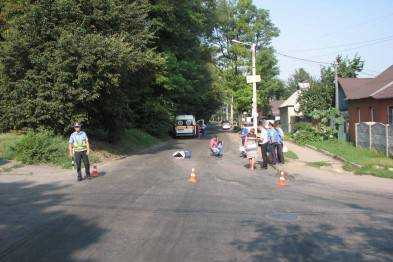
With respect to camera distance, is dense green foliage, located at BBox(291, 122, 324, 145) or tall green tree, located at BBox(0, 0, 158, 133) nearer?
tall green tree, located at BBox(0, 0, 158, 133)

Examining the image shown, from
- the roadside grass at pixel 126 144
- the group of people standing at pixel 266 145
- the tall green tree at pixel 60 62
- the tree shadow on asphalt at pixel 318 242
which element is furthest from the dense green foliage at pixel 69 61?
the tree shadow on asphalt at pixel 318 242

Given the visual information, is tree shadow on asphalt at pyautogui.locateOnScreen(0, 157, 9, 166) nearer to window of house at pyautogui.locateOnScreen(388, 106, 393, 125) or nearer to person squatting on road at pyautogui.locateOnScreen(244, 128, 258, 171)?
person squatting on road at pyautogui.locateOnScreen(244, 128, 258, 171)

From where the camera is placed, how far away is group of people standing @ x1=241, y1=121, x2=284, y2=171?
21594 millimetres

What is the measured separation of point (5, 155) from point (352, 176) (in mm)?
13513

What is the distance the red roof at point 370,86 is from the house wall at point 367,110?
0.47m

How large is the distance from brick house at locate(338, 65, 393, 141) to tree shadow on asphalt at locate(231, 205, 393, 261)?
2359 centimetres

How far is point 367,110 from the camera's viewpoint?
3716 cm

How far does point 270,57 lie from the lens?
71125mm

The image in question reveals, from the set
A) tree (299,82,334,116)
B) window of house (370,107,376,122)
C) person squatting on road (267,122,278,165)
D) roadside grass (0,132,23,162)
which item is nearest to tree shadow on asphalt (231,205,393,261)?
person squatting on road (267,122,278,165)

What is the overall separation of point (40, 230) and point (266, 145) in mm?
13533

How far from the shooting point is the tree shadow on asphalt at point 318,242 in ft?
25.4

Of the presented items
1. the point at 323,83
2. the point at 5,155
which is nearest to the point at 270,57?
the point at 323,83

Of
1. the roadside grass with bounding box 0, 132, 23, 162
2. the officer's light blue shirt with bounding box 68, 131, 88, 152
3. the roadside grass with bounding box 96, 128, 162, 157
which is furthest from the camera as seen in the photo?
the roadside grass with bounding box 96, 128, 162, 157

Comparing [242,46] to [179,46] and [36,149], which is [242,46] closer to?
[179,46]
